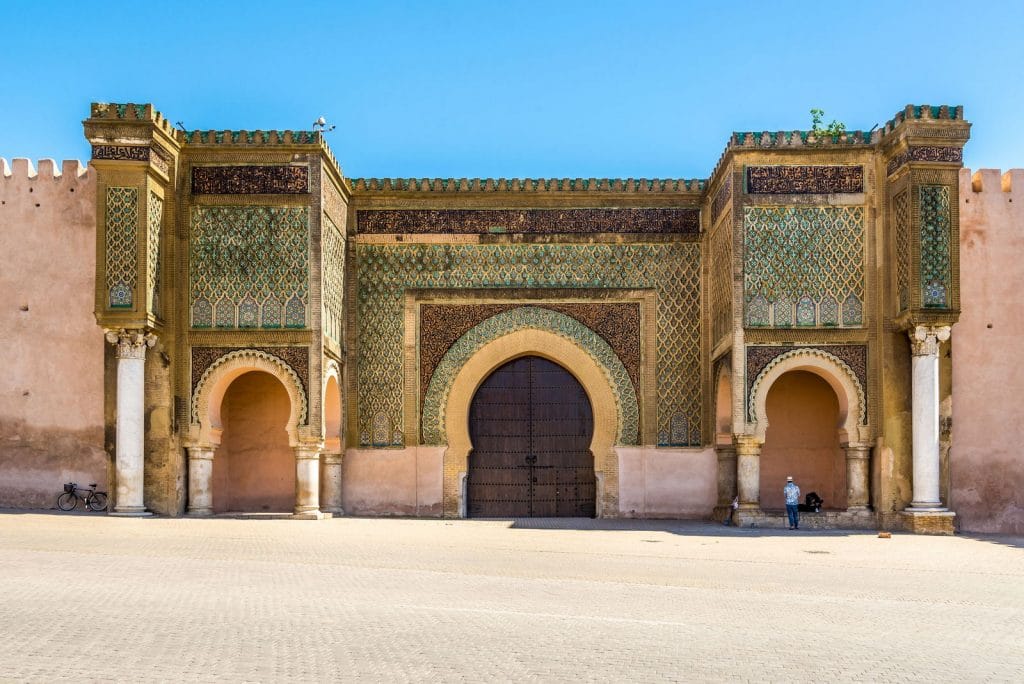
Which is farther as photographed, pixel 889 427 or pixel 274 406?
pixel 274 406

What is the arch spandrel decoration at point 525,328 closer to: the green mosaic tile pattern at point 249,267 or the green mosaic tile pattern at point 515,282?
the green mosaic tile pattern at point 515,282

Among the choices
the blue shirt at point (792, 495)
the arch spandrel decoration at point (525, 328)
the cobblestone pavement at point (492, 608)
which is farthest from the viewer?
the arch spandrel decoration at point (525, 328)

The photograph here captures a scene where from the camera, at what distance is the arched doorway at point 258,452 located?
51.8ft

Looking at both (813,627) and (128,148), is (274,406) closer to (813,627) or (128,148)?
(128,148)

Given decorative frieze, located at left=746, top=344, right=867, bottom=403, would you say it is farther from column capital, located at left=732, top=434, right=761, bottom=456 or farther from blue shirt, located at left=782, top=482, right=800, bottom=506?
blue shirt, located at left=782, top=482, right=800, bottom=506

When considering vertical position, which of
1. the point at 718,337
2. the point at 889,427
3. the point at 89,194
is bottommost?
the point at 889,427

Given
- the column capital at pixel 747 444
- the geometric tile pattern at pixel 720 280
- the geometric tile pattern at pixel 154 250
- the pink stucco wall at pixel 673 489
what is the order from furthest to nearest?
the pink stucco wall at pixel 673 489
the geometric tile pattern at pixel 720 280
the column capital at pixel 747 444
the geometric tile pattern at pixel 154 250

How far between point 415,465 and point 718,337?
433cm

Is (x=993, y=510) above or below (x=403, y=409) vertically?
below

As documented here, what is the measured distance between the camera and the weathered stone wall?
14.3m

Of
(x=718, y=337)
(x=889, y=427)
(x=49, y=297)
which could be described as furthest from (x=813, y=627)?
(x=49, y=297)

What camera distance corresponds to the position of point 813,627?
6801mm

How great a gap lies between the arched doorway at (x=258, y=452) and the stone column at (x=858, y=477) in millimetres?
7253

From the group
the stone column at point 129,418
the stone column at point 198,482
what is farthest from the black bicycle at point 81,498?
the stone column at point 198,482
